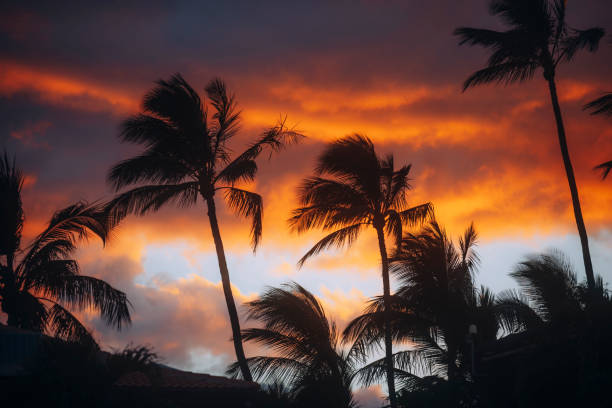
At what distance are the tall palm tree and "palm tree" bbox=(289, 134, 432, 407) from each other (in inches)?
66.5

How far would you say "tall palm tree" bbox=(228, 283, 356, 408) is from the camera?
22.8 m

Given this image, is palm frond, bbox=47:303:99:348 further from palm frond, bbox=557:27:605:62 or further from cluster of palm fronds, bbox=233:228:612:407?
palm frond, bbox=557:27:605:62

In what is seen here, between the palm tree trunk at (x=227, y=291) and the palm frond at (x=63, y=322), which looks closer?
the palm frond at (x=63, y=322)

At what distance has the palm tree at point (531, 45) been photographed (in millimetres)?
20688

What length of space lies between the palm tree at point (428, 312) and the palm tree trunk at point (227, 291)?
3529 mm

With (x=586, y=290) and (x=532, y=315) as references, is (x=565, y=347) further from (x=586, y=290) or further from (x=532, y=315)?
(x=532, y=315)

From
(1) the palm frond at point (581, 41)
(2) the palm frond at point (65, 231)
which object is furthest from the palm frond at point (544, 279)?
(2) the palm frond at point (65, 231)

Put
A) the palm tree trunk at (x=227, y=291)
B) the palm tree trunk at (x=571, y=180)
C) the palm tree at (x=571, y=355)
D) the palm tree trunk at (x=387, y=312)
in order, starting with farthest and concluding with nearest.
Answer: the palm tree trunk at (x=387, y=312) < the palm tree trunk at (x=227, y=291) < the palm tree trunk at (x=571, y=180) < the palm tree at (x=571, y=355)

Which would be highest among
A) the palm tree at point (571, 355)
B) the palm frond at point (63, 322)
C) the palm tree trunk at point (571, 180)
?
the palm tree trunk at point (571, 180)

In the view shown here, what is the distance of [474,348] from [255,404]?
649 centimetres

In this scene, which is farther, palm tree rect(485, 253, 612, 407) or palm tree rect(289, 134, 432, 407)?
palm tree rect(289, 134, 432, 407)

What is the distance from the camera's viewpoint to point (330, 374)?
23.1 metres

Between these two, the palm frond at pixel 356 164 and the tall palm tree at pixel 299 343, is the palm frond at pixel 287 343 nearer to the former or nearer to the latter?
the tall palm tree at pixel 299 343

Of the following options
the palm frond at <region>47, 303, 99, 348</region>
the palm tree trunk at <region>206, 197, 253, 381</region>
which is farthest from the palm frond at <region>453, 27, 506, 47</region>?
the palm frond at <region>47, 303, 99, 348</region>
